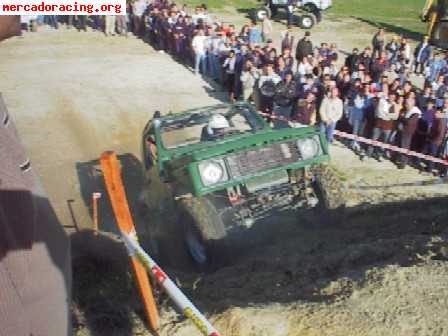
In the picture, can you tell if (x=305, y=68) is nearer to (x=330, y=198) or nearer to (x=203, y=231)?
(x=330, y=198)

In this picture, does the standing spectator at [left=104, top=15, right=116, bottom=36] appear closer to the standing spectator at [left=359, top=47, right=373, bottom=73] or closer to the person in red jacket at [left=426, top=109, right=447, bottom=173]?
the standing spectator at [left=359, top=47, right=373, bottom=73]

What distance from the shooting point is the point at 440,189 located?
827 cm

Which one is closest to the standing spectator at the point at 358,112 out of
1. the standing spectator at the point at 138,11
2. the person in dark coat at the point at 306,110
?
the person in dark coat at the point at 306,110

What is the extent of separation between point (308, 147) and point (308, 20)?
55.1 feet

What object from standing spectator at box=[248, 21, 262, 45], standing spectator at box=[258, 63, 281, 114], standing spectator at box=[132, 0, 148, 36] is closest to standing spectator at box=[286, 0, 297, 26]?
standing spectator at box=[132, 0, 148, 36]

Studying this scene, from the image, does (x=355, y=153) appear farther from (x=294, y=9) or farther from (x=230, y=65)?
(x=294, y=9)

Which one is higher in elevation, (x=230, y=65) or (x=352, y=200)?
(x=230, y=65)

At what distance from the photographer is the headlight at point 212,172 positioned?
18.8 feet

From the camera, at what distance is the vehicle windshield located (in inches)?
272

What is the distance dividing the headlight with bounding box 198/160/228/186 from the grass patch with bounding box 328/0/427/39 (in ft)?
57.1

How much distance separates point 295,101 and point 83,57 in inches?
366

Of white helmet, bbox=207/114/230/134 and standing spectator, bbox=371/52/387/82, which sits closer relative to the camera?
white helmet, bbox=207/114/230/134

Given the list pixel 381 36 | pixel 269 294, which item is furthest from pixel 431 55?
pixel 269 294

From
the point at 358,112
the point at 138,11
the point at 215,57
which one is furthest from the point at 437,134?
the point at 138,11
